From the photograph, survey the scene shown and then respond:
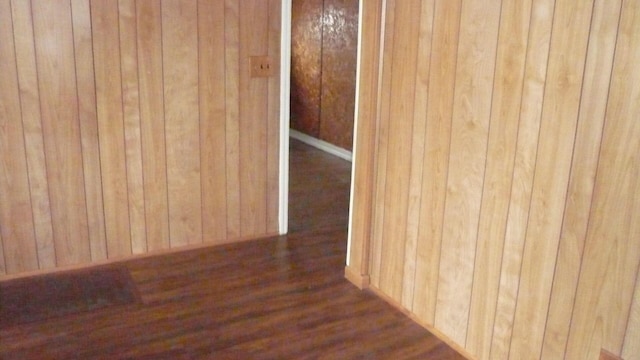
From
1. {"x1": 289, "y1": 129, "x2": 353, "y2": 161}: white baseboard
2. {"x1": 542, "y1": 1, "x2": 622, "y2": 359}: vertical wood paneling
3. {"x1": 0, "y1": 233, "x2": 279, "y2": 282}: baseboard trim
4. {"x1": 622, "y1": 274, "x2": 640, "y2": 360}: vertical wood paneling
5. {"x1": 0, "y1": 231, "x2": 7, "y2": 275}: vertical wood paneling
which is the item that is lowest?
{"x1": 0, "y1": 233, "x2": 279, "y2": 282}: baseboard trim

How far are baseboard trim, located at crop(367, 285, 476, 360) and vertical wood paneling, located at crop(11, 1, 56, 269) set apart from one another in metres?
1.65

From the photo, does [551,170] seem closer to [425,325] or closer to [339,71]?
[425,325]

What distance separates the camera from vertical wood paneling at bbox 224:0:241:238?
320 centimetres

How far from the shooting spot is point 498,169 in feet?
7.13

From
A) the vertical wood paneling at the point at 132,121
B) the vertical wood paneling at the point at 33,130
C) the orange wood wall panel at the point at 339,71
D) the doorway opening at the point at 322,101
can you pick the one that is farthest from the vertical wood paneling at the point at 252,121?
the orange wood wall panel at the point at 339,71

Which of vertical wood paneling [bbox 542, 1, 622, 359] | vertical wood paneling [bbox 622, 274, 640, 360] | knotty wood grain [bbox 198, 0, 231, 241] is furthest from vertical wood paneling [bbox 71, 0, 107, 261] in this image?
vertical wood paneling [bbox 622, 274, 640, 360]

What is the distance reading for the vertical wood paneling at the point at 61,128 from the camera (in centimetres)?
280

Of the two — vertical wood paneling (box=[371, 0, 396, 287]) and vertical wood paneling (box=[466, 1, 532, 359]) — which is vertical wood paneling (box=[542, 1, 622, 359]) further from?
vertical wood paneling (box=[371, 0, 396, 287])

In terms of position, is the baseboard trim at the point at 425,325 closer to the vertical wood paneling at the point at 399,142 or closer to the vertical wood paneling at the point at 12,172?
the vertical wood paneling at the point at 399,142

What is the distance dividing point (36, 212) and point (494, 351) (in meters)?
2.23

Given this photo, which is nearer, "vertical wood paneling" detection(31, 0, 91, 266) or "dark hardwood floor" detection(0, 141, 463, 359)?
"dark hardwood floor" detection(0, 141, 463, 359)

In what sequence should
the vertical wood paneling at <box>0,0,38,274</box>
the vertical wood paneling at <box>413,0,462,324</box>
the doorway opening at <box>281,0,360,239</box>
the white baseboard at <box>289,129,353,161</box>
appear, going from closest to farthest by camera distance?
the vertical wood paneling at <box>413,0,462,324</box>
the vertical wood paneling at <box>0,0,38,274</box>
the doorway opening at <box>281,0,360,239</box>
the white baseboard at <box>289,129,353,161</box>

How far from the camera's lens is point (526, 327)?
2137mm

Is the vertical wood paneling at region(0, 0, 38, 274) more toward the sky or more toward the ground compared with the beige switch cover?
more toward the ground
